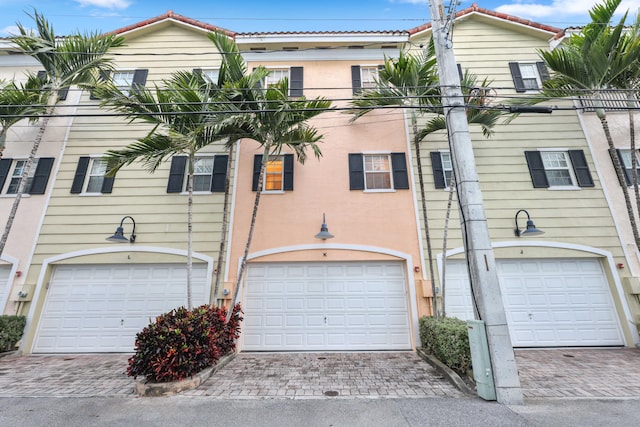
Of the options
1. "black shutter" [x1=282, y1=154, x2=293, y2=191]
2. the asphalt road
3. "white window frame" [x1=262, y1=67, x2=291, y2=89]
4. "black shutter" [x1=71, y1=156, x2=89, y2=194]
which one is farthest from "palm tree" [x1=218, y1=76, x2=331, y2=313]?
"black shutter" [x1=71, y1=156, x2=89, y2=194]

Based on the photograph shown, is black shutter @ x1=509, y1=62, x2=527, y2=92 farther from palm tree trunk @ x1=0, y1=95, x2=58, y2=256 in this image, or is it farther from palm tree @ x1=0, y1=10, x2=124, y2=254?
palm tree trunk @ x1=0, y1=95, x2=58, y2=256

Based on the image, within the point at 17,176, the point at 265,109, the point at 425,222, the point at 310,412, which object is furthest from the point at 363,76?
the point at 17,176

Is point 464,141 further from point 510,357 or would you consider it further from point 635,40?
point 635,40

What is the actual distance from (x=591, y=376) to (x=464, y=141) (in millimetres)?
5091

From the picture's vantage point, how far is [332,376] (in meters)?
5.38

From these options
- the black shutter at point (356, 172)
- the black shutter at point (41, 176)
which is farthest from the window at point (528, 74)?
the black shutter at point (41, 176)

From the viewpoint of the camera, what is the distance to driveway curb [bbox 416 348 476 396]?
4.46 meters

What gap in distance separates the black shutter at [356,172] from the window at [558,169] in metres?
5.03

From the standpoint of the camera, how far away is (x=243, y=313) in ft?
23.4

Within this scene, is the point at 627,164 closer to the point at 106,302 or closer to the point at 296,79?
the point at 296,79

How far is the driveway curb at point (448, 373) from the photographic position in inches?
175

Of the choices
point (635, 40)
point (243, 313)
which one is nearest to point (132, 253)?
point (243, 313)

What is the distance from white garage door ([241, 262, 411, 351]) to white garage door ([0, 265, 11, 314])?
6.44 meters

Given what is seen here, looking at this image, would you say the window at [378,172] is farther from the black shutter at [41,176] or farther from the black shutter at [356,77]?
the black shutter at [41,176]
